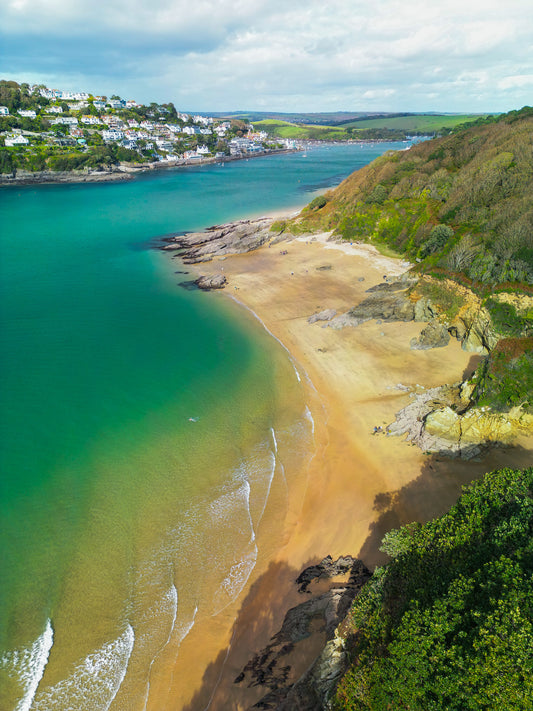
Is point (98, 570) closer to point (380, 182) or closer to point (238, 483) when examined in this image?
point (238, 483)

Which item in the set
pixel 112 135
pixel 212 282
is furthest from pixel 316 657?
pixel 112 135

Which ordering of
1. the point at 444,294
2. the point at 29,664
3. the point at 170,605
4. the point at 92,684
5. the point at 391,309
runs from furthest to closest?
1. the point at 391,309
2. the point at 444,294
3. the point at 170,605
4. the point at 29,664
5. the point at 92,684

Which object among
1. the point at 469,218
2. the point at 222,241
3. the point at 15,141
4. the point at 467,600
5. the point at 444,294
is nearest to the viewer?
the point at 467,600

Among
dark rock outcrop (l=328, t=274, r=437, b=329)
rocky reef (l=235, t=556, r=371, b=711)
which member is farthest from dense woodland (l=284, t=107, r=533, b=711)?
dark rock outcrop (l=328, t=274, r=437, b=329)

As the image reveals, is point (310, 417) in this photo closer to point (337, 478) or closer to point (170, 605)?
point (337, 478)

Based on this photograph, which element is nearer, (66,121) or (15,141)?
(15,141)

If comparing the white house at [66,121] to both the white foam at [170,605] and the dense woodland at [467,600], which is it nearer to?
the dense woodland at [467,600]

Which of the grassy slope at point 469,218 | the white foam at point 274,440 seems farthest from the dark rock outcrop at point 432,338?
the white foam at point 274,440

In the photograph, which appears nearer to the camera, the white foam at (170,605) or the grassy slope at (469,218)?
the white foam at (170,605)
